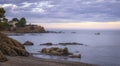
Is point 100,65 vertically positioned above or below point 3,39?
below

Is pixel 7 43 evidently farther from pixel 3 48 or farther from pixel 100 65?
pixel 100 65

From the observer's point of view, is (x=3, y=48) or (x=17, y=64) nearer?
(x=17, y=64)

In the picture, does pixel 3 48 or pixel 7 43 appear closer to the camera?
pixel 3 48

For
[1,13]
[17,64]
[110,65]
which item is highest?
[1,13]

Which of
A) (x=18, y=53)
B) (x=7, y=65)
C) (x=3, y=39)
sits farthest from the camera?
(x=3, y=39)

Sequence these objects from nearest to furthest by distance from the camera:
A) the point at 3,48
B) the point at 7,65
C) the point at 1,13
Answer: the point at 7,65 → the point at 3,48 → the point at 1,13

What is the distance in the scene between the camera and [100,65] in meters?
57.4

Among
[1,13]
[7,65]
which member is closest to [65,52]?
[1,13]

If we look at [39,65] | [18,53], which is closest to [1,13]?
[18,53]

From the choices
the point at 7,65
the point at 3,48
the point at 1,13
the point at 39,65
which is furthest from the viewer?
the point at 1,13

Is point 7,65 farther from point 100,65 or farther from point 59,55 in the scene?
point 59,55

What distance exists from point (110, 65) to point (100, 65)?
8.51ft

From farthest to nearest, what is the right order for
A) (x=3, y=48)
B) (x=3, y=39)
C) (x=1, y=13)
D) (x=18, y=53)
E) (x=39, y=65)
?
(x=1, y=13)
(x=3, y=39)
(x=18, y=53)
(x=3, y=48)
(x=39, y=65)

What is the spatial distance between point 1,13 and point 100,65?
29.8 metres
